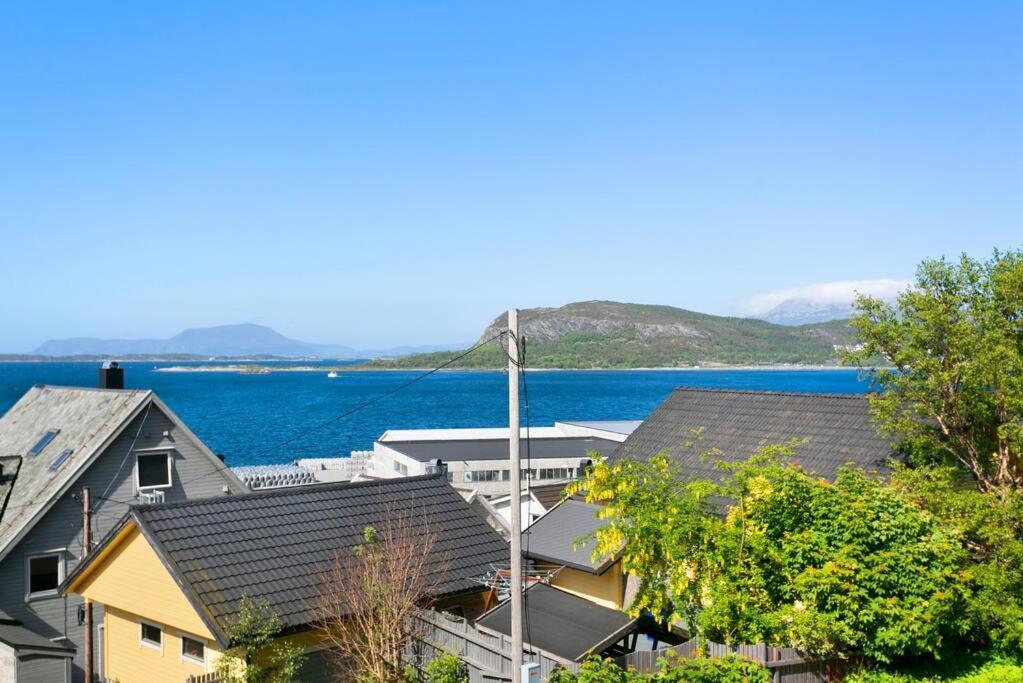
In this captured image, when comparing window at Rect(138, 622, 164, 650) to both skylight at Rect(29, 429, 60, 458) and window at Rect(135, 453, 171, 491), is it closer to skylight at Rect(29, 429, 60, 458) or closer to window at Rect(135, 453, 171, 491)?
window at Rect(135, 453, 171, 491)

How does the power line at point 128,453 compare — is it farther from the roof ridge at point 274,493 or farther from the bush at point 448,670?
the bush at point 448,670

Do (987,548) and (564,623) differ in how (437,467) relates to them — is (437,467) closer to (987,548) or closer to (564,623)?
(564,623)

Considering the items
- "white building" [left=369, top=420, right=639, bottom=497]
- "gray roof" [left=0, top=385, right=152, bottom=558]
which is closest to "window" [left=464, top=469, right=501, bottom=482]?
"white building" [left=369, top=420, right=639, bottom=497]

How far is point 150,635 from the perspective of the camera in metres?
19.2

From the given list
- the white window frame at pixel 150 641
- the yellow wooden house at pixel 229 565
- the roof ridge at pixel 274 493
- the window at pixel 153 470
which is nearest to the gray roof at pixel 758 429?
the yellow wooden house at pixel 229 565

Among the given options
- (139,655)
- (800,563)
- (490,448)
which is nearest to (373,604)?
(139,655)

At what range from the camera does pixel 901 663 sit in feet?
56.0

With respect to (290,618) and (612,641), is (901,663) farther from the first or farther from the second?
(290,618)

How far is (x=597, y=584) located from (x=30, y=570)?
1538cm

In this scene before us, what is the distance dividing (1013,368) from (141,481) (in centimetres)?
2337

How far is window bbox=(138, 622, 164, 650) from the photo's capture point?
18.9m

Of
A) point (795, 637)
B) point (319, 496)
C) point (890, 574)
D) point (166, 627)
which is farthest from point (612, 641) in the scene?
point (166, 627)

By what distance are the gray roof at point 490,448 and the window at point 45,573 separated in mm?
27462

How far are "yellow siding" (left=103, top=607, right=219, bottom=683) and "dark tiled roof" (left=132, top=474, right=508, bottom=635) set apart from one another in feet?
4.11
